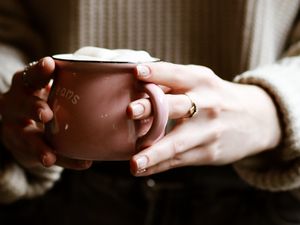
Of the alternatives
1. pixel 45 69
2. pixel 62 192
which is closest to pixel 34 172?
pixel 62 192

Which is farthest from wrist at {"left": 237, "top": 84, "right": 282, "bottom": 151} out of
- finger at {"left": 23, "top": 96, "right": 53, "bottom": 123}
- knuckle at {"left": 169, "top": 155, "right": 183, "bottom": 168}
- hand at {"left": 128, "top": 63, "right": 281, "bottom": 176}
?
finger at {"left": 23, "top": 96, "right": 53, "bottom": 123}

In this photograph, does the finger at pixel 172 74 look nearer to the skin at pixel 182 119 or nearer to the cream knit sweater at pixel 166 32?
the skin at pixel 182 119

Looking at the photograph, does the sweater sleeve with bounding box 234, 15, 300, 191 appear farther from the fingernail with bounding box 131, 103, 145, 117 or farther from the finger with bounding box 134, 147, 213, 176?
the fingernail with bounding box 131, 103, 145, 117

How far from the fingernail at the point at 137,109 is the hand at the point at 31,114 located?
9cm

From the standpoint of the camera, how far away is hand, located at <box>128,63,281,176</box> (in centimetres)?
47

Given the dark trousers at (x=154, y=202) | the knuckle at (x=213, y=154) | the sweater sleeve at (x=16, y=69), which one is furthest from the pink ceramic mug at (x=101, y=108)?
the dark trousers at (x=154, y=202)

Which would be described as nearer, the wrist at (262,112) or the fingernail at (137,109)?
the fingernail at (137,109)

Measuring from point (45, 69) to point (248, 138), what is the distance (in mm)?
260

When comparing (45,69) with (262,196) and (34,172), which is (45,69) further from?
A: (262,196)

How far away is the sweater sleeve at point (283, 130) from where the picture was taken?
610 millimetres

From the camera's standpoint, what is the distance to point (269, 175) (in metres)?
0.67

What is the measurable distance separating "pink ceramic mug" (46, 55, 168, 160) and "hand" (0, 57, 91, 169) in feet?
0.08

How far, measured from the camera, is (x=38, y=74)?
1.63 ft

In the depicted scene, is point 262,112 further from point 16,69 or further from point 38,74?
point 16,69
